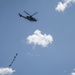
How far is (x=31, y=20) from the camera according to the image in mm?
180125

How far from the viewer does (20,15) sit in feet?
628

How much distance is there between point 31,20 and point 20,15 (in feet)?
45.9
